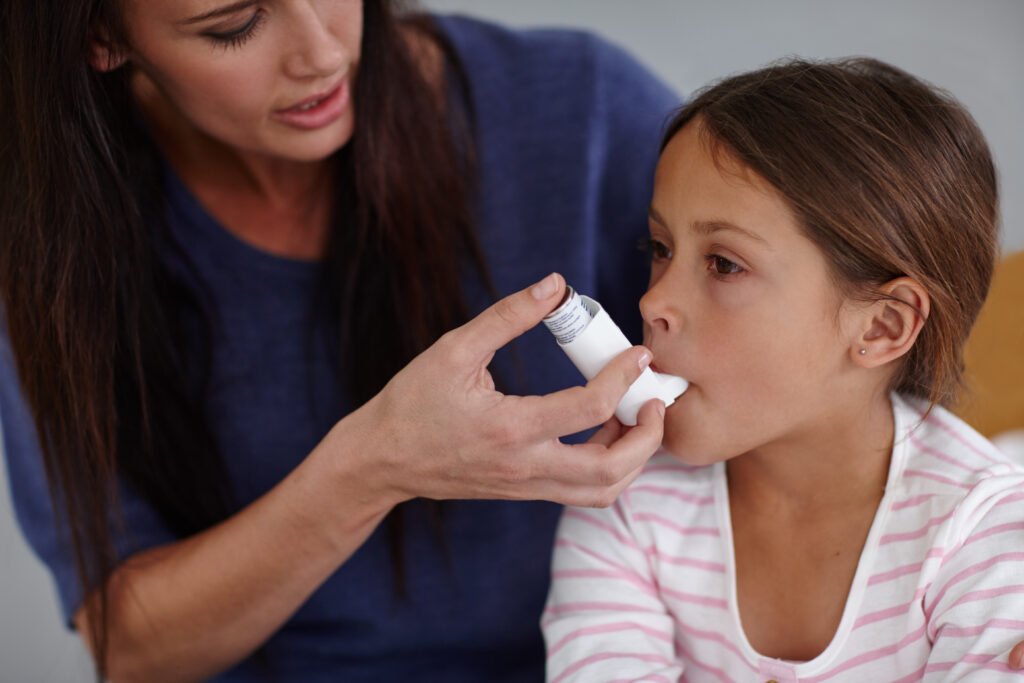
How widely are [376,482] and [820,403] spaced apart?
489 millimetres

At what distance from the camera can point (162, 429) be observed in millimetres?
1440

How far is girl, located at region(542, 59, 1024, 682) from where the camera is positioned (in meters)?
1.09

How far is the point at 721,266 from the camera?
1128 mm

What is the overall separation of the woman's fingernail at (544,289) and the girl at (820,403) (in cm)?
19

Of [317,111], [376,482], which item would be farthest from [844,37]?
[376,482]

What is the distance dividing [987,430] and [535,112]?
0.80 m

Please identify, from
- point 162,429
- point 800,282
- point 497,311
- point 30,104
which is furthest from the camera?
point 162,429

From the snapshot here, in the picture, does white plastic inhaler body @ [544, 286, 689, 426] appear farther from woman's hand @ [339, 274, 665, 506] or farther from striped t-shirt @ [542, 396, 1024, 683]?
striped t-shirt @ [542, 396, 1024, 683]

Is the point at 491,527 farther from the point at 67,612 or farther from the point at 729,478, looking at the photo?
the point at 67,612

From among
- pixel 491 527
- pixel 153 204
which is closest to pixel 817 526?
pixel 491 527

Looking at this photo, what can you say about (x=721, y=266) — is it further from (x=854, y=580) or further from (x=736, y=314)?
(x=854, y=580)

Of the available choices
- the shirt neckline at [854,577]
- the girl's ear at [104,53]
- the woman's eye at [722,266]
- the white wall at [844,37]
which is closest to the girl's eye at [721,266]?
the woman's eye at [722,266]

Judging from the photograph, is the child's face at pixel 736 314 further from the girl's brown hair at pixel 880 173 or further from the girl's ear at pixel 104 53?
the girl's ear at pixel 104 53

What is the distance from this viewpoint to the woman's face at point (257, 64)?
3.87 ft
